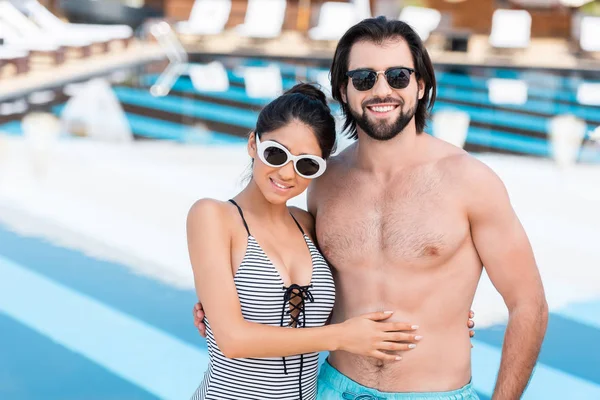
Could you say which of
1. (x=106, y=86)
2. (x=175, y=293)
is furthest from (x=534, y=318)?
(x=106, y=86)

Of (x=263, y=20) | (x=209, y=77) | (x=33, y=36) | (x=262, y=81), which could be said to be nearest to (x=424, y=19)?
(x=263, y=20)

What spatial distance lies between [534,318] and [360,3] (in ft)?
46.9

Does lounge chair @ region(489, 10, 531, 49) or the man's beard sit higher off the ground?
lounge chair @ region(489, 10, 531, 49)

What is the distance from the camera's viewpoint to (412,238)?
6.92ft

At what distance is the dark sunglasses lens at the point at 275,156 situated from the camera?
197 cm

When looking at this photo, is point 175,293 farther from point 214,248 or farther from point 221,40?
point 221,40

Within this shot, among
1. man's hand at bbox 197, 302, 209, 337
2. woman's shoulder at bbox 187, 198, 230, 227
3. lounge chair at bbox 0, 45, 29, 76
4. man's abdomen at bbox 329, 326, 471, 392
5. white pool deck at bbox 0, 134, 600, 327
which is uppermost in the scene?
lounge chair at bbox 0, 45, 29, 76

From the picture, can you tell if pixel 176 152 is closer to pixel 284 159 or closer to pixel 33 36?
pixel 33 36

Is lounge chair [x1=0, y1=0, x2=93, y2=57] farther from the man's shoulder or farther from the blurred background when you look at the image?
the man's shoulder

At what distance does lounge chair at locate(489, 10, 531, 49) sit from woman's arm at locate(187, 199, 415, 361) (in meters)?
14.2

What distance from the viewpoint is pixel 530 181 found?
740 centimetres

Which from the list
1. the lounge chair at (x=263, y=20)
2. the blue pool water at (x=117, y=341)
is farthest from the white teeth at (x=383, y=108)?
the lounge chair at (x=263, y=20)

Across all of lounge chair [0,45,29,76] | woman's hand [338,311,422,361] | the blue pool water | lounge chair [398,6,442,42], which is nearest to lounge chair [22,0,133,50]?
lounge chair [0,45,29,76]

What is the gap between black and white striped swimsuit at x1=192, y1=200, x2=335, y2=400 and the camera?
1936 millimetres
